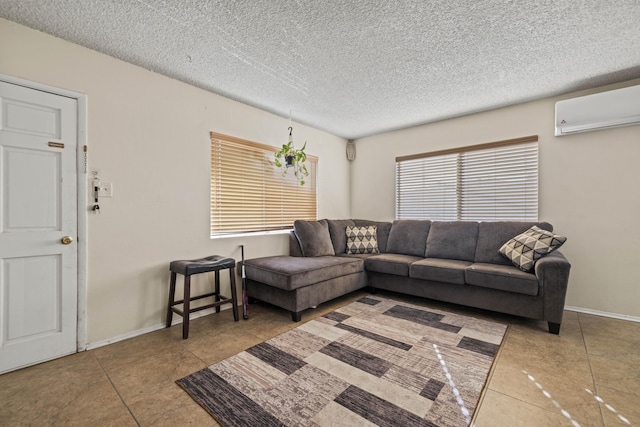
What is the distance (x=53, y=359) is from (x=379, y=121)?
4340 mm

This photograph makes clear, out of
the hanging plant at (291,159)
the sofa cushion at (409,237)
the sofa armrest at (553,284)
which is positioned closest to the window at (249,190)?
the hanging plant at (291,159)

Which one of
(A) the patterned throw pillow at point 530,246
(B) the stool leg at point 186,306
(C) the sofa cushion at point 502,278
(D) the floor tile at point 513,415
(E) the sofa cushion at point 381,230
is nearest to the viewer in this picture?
(D) the floor tile at point 513,415

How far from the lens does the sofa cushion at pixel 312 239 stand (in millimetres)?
3735

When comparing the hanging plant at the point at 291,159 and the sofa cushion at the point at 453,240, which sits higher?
the hanging plant at the point at 291,159

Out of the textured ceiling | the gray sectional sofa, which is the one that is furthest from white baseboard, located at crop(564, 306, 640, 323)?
the textured ceiling

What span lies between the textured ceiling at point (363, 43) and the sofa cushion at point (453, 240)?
5.30 ft

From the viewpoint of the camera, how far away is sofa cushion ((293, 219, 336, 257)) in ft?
12.3

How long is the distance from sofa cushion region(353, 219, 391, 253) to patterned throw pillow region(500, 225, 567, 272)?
63.4 inches

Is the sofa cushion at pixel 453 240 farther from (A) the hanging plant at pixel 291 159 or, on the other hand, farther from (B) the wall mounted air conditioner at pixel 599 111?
(A) the hanging plant at pixel 291 159

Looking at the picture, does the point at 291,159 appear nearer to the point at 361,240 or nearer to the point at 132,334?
the point at 361,240

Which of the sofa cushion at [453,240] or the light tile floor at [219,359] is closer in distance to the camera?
the light tile floor at [219,359]

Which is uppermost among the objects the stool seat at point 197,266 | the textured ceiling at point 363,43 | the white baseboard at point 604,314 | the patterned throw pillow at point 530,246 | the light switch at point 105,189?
the textured ceiling at point 363,43

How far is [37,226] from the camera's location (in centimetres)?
210

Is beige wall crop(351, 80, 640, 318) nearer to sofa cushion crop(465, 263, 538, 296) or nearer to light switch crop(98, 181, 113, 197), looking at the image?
sofa cushion crop(465, 263, 538, 296)
